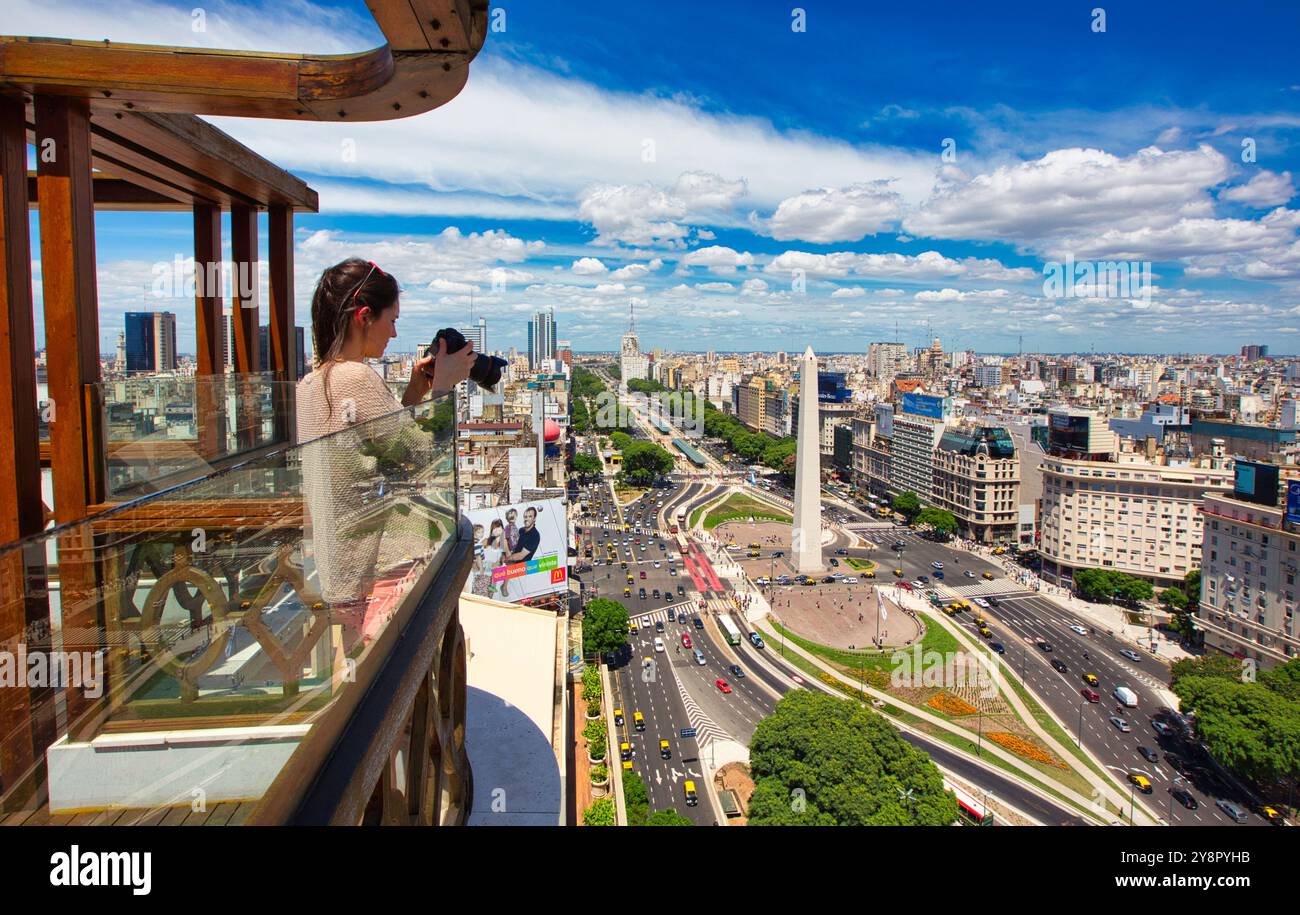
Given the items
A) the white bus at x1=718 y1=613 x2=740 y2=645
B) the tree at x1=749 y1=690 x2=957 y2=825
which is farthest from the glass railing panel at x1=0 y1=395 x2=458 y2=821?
the white bus at x1=718 y1=613 x2=740 y2=645

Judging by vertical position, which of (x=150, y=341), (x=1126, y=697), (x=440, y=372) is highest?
(x=150, y=341)

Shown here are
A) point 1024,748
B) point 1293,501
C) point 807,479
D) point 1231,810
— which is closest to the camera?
point 1231,810

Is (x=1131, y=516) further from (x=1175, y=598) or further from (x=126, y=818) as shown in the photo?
(x=126, y=818)

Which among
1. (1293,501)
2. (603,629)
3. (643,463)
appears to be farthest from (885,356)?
(603,629)

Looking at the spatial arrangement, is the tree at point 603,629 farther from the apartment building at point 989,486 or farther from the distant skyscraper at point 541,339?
the distant skyscraper at point 541,339

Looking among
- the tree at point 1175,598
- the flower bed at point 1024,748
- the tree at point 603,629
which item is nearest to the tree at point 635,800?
the tree at point 603,629

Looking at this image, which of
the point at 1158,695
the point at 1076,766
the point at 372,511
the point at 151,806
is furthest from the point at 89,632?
the point at 1158,695

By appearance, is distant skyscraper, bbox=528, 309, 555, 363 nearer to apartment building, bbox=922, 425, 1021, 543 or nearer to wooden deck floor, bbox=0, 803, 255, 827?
apartment building, bbox=922, 425, 1021, 543
